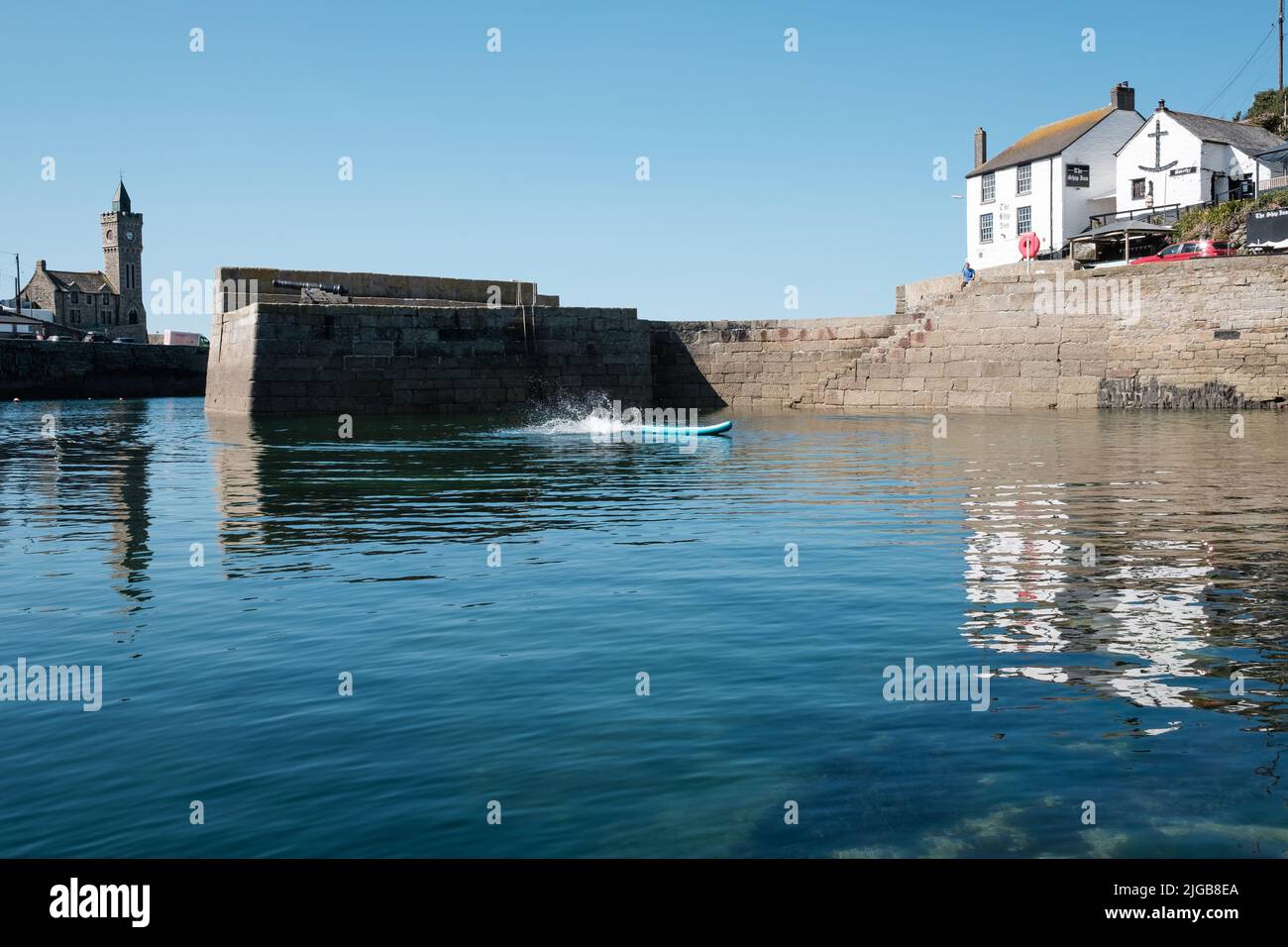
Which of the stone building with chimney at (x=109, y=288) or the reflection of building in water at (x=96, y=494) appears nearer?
the reflection of building in water at (x=96, y=494)

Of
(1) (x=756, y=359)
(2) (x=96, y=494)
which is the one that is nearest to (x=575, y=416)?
(1) (x=756, y=359)

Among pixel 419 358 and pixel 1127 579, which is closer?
pixel 1127 579

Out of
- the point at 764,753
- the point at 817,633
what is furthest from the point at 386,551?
the point at 764,753

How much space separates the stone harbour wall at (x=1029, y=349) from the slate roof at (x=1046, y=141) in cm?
2420

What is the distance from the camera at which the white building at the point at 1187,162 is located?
5697cm

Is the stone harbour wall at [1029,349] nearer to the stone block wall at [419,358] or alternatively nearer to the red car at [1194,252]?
the red car at [1194,252]

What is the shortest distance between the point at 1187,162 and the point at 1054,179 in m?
6.26

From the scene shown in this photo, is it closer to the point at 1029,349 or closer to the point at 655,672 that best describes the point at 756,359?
the point at 1029,349

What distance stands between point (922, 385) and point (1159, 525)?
2568 cm

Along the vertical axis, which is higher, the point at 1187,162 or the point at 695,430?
the point at 1187,162

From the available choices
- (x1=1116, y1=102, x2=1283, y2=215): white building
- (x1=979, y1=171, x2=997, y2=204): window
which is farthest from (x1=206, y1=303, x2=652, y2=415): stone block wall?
(x1=979, y1=171, x2=997, y2=204): window

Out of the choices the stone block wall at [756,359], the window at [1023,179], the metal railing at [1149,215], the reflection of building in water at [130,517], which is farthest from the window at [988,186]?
the reflection of building in water at [130,517]

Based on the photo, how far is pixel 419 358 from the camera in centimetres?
3744
